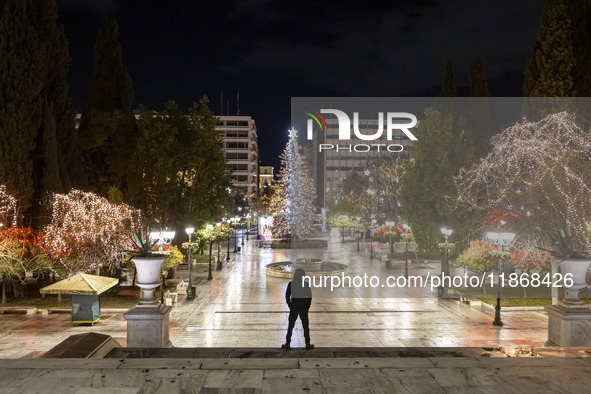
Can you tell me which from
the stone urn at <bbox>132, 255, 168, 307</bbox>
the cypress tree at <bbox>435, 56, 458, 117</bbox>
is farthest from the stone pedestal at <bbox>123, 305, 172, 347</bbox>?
the cypress tree at <bbox>435, 56, 458, 117</bbox>

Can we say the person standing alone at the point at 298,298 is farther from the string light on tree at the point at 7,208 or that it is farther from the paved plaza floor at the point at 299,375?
the string light on tree at the point at 7,208

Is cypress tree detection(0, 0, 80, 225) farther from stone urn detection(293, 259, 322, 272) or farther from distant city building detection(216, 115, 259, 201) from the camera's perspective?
distant city building detection(216, 115, 259, 201)

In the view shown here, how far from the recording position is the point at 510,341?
1488cm

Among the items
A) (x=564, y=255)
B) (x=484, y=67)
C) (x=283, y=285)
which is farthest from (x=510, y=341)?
(x=484, y=67)

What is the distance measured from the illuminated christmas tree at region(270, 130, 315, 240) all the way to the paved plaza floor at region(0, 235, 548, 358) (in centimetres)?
2529

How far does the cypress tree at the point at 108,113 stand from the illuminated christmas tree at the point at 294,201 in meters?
23.7

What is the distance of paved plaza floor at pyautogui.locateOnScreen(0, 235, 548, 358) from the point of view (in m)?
14.8

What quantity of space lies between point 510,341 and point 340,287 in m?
11.9

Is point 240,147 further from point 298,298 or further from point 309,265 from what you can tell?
point 298,298

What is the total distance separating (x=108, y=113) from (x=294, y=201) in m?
25.6

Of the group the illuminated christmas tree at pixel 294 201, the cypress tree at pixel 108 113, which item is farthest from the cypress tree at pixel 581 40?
the illuminated christmas tree at pixel 294 201

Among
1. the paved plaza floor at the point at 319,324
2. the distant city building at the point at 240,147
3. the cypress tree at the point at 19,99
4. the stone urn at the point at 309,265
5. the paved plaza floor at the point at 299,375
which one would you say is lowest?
the paved plaza floor at the point at 319,324

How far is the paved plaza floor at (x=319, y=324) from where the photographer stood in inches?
584

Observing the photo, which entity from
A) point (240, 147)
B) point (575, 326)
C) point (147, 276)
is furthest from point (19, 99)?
point (240, 147)
